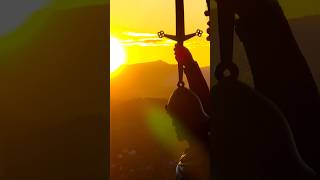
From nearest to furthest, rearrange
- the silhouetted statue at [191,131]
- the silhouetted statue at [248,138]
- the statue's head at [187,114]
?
the silhouetted statue at [248,138], the silhouetted statue at [191,131], the statue's head at [187,114]

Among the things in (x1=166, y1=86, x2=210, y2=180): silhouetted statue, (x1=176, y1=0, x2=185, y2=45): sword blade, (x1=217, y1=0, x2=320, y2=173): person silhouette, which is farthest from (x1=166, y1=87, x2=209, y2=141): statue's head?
(x1=217, y1=0, x2=320, y2=173): person silhouette

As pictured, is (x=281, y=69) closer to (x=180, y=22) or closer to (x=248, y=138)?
(x=248, y=138)

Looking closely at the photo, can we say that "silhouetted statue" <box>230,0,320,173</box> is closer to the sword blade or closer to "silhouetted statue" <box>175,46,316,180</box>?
"silhouetted statue" <box>175,46,316,180</box>

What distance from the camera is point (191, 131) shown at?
3.74 m

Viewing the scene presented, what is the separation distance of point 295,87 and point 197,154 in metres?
1.60

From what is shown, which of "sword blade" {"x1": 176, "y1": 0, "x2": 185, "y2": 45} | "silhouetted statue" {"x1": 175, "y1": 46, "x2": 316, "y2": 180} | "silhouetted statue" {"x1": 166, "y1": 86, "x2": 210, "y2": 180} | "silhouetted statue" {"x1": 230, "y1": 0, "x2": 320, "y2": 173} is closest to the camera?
"silhouetted statue" {"x1": 175, "y1": 46, "x2": 316, "y2": 180}

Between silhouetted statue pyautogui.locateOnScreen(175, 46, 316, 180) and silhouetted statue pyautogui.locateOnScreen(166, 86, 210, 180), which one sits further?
silhouetted statue pyautogui.locateOnScreen(166, 86, 210, 180)

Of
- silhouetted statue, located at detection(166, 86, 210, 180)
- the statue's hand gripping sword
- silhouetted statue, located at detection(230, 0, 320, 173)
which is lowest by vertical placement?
silhouetted statue, located at detection(166, 86, 210, 180)

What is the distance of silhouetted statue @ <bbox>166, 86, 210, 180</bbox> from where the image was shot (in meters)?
3.49

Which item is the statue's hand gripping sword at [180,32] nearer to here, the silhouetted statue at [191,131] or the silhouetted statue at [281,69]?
the silhouetted statue at [191,131]

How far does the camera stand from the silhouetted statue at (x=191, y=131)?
3490 millimetres

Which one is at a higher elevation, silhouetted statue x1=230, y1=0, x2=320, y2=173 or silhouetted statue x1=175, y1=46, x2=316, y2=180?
silhouetted statue x1=230, y1=0, x2=320, y2=173

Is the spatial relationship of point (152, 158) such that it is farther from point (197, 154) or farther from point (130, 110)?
point (130, 110)

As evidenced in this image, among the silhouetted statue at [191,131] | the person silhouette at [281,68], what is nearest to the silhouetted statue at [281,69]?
the person silhouette at [281,68]
